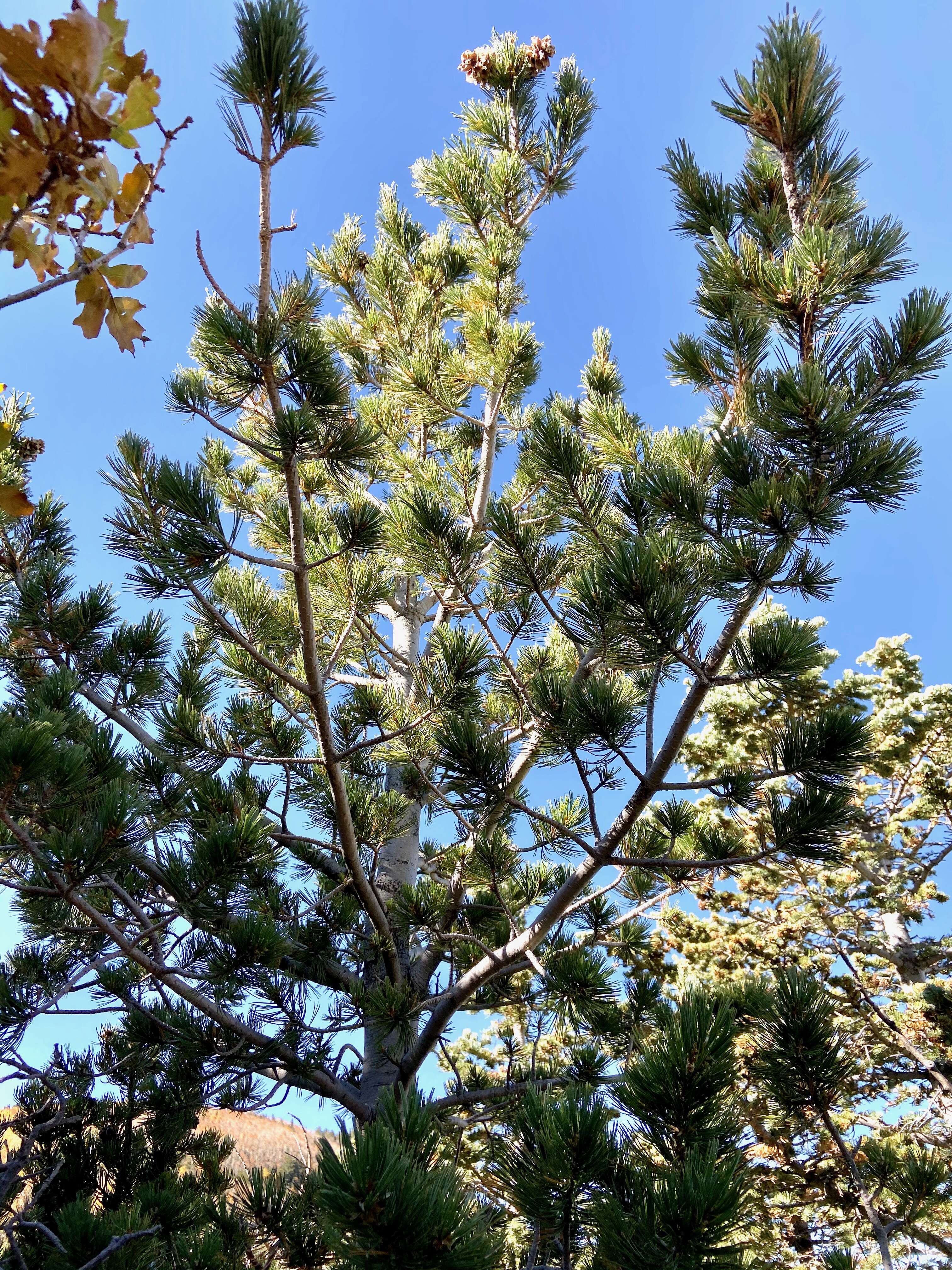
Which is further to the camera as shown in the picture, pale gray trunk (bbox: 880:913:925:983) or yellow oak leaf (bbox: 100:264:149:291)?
pale gray trunk (bbox: 880:913:925:983)

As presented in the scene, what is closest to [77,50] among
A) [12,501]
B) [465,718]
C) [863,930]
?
[12,501]

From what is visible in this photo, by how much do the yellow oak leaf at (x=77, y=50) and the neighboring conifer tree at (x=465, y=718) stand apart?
1.30 m

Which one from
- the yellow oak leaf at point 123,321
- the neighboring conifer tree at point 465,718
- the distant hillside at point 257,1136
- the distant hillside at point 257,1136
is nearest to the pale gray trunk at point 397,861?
the neighboring conifer tree at point 465,718

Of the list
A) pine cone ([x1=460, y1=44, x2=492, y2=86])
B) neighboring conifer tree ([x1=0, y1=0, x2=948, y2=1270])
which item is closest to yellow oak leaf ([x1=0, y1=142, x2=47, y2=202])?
neighboring conifer tree ([x1=0, y1=0, x2=948, y2=1270])

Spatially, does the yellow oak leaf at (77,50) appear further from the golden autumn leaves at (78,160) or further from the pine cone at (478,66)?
the pine cone at (478,66)

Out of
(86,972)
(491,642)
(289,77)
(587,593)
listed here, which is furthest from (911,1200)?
(289,77)

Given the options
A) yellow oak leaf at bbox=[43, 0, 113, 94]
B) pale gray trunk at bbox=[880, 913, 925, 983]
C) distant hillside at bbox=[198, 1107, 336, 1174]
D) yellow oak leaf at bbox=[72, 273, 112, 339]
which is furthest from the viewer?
distant hillside at bbox=[198, 1107, 336, 1174]

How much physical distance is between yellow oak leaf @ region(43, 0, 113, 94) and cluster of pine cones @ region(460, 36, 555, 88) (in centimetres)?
494

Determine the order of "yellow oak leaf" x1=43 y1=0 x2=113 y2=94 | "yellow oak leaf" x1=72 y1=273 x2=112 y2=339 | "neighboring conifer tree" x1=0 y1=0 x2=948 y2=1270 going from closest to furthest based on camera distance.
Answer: "yellow oak leaf" x1=43 y1=0 x2=113 y2=94
"yellow oak leaf" x1=72 y1=273 x2=112 y2=339
"neighboring conifer tree" x1=0 y1=0 x2=948 y2=1270

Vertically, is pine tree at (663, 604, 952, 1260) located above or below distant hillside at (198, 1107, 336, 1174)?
above

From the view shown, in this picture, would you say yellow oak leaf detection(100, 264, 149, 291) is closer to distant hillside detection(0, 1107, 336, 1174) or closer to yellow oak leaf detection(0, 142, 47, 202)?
yellow oak leaf detection(0, 142, 47, 202)

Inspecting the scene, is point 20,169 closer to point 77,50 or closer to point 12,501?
point 77,50

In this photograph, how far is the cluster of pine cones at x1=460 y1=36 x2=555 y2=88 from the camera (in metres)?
4.75

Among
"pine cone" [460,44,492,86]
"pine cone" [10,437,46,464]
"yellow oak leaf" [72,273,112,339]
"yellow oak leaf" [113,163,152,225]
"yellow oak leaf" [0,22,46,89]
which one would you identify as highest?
"pine cone" [460,44,492,86]
